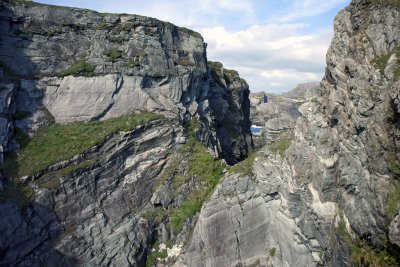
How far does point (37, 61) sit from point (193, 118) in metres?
12.3

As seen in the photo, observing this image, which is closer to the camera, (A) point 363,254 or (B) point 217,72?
(A) point 363,254

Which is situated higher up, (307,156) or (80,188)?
(307,156)

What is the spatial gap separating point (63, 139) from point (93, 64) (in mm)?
7150

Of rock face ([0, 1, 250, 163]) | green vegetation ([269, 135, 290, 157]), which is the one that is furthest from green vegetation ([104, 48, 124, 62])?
green vegetation ([269, 135, 290, 157])

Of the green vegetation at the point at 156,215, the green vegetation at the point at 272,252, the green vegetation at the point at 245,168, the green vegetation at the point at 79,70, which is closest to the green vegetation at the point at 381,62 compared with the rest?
the green vegetation at the point at 245,168

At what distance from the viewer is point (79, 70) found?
3011cm

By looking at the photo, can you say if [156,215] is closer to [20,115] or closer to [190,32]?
[20,115]

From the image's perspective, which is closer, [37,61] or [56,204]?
[56,204]

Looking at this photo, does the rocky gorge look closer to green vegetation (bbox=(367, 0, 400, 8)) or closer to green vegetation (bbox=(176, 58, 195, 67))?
green vegetation (bbox=(367, 0, 400, 8))

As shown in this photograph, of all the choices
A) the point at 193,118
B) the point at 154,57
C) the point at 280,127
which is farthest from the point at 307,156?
the point at 280,127

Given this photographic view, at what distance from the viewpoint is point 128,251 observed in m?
23.5

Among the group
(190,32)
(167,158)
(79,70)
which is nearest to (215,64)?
(190,32)

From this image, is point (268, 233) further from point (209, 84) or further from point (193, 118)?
point (209, 84)

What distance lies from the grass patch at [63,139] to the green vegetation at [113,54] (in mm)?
5135
